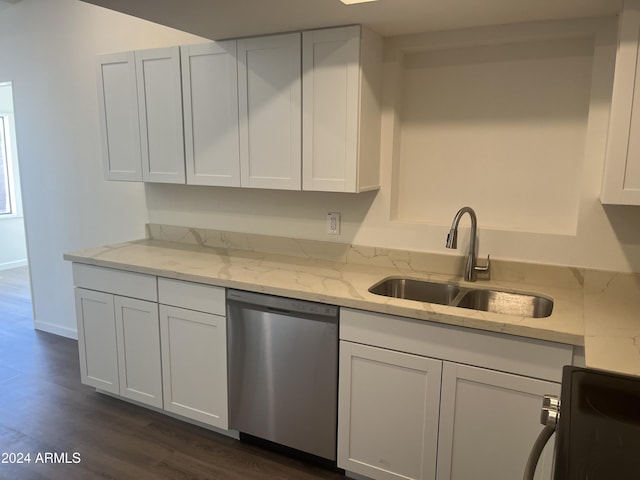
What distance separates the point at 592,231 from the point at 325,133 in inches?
52.0

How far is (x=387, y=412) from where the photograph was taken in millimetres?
2111

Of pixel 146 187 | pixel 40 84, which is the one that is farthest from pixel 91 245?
pixel 40 84

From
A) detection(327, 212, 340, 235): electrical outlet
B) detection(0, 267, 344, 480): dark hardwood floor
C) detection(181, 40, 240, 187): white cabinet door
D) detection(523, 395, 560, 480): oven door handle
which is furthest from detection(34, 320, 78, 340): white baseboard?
detection(523, 395, 560, 480): oven door handle

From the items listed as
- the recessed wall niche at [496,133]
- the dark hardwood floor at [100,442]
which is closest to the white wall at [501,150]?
the recessed wall niche at [496,133]

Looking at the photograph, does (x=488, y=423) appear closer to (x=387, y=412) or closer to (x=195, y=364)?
(x=387, y=412)

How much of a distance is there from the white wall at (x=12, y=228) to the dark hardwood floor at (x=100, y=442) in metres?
3.68

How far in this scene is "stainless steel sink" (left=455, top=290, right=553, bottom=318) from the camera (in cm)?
220

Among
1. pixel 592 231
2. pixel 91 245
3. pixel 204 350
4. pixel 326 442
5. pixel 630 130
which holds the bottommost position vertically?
pixel 326 442

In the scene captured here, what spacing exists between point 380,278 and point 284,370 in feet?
2.15

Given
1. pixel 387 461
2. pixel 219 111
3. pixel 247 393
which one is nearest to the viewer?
pixel 387 461

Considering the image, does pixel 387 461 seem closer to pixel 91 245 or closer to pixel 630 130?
pixel 630 130

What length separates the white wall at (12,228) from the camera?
6.38 meters

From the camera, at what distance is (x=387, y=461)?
2148mm

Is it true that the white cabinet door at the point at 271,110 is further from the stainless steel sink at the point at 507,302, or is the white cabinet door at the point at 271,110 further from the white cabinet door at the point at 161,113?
the stainless steel sink at the point at 507,302
